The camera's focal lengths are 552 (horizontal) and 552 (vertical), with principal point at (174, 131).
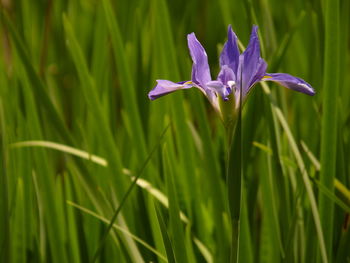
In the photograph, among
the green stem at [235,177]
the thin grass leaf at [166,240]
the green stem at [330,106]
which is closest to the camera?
the green stem at [235,177]

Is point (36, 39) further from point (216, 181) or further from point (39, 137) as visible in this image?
point (216, 181)

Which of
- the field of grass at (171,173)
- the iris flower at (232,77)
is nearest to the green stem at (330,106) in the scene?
the field of grass at (171,173)

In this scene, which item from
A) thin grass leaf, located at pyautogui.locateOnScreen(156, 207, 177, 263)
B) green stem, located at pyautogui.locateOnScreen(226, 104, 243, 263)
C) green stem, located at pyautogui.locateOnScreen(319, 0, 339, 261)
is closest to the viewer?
green stem, located at pyautogui.locateOnScreen(226, 104, 243, 263)

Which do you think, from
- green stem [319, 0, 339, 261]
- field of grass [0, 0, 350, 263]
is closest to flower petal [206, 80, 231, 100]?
field of grass [0, 0, 350, 263]

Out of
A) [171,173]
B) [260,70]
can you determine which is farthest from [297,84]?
[171,173]

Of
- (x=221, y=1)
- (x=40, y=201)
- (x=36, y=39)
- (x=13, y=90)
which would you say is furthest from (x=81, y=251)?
(x=36, y=39)

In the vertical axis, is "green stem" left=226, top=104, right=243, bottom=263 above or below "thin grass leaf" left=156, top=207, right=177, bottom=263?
above

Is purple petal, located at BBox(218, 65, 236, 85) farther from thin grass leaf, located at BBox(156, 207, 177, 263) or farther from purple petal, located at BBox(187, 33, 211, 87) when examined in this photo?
thin grass leaf, located at BBox(156, 207, 177, 263)

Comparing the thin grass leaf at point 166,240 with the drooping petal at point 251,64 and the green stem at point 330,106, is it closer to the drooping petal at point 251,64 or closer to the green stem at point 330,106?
the drooping petal at point 251,64
